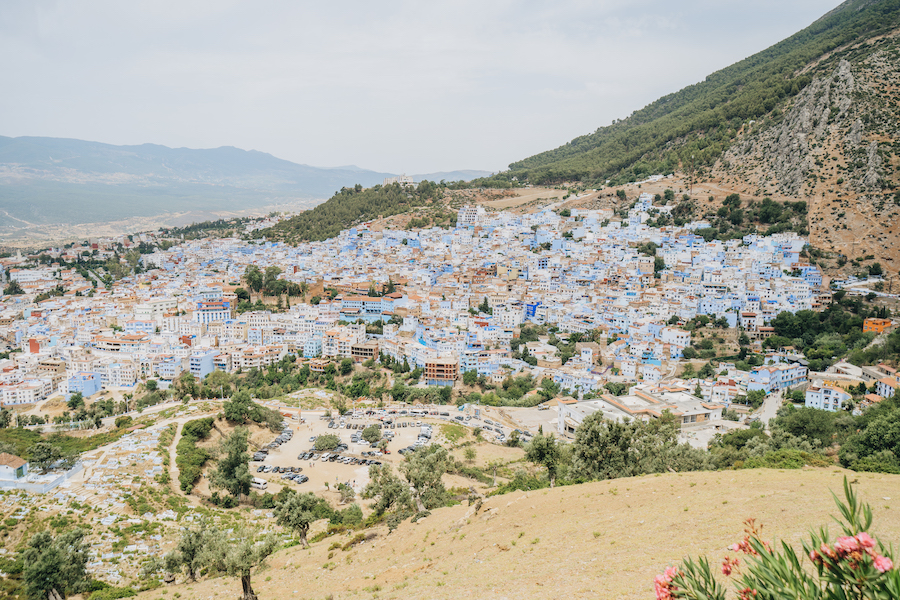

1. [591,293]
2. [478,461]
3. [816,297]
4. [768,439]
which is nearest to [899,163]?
[816,297]

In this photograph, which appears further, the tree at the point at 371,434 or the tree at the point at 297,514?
the tree at the point at 371,434

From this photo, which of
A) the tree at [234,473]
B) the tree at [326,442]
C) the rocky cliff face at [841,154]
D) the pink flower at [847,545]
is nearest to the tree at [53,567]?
the tree at [234,473]

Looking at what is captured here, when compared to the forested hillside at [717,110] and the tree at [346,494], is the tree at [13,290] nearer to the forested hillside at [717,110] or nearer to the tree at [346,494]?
the tree at [346,494]

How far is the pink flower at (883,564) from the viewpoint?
2.39 m

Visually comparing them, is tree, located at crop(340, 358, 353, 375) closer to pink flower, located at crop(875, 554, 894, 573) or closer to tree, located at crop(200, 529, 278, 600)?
tree, located at crop(200, 529, 278, 600)

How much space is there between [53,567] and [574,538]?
37.7 ft

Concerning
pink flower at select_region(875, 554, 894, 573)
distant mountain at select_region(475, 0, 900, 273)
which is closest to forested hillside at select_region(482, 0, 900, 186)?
distant mountain at select_region(475, 0, 900, 273)

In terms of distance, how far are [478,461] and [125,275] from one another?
4906cm

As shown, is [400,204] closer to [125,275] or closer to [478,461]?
[125,275]

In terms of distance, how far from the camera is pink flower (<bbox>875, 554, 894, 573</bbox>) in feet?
7.85

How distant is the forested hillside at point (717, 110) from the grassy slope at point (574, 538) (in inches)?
1978

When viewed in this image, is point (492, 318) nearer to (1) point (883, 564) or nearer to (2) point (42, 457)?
(2) point (42, 457)

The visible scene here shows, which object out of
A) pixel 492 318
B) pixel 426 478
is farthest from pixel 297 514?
pixel 492 318

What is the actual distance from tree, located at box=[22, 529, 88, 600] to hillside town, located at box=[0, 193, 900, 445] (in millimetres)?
17361
